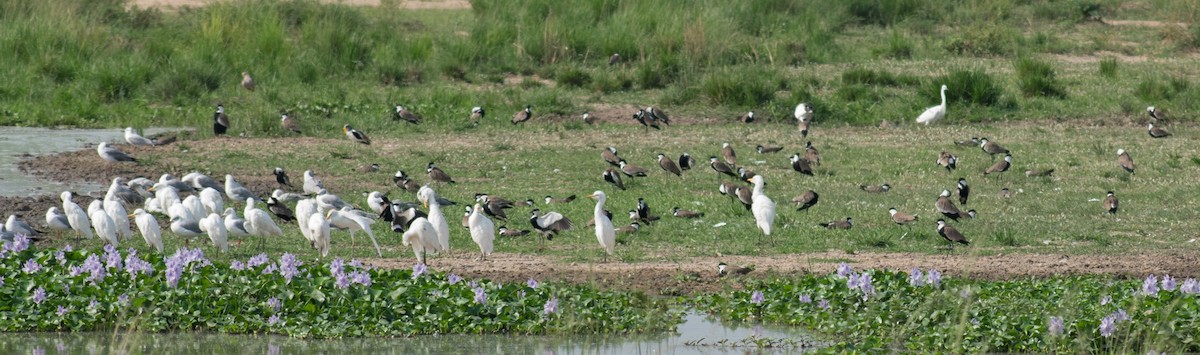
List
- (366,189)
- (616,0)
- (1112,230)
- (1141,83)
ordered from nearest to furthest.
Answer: (1112,230) < (366,189) < (1141,83) < (616,0)

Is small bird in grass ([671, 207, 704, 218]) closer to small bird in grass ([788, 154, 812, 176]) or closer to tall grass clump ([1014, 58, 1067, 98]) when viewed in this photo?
small bird in grass ([788, 154, 812, 176])

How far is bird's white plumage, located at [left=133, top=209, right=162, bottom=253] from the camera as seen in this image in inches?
507

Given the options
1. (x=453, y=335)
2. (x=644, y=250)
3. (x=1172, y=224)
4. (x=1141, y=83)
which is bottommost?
(x=1141, y=83)

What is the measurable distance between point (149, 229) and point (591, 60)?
14.1 meters

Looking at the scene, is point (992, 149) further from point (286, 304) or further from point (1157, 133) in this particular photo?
point (286, 304)

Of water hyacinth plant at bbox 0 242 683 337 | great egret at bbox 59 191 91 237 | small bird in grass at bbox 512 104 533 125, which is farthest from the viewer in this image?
small bird in grass at bbox 512 104 533 125

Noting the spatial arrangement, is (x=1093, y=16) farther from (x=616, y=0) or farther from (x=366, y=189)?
(x=366, y=189)

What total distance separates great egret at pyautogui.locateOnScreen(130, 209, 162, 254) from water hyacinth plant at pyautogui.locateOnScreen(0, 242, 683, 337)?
7.81 feet

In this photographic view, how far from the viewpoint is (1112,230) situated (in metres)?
14.5

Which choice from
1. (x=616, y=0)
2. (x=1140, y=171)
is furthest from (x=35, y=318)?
(x=616, y=0)

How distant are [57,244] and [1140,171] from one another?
11317 millimetres

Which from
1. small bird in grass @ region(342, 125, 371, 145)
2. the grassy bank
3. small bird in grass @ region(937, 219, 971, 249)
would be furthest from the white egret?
small bird in grass @ region(937, 219, 971, 249)

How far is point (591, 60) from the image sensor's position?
1040 inches

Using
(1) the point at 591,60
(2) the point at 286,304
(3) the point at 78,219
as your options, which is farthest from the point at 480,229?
(1) the point at 591,60
